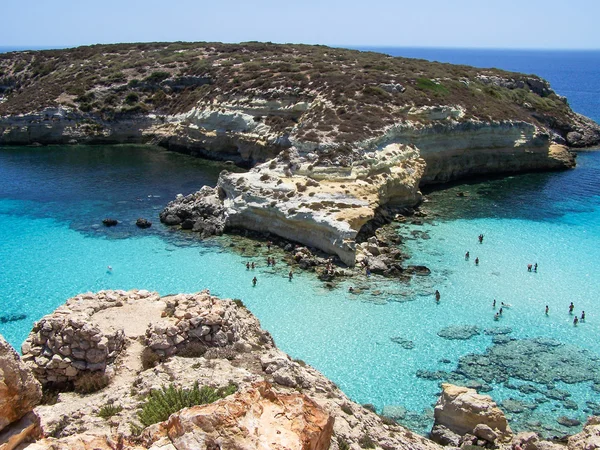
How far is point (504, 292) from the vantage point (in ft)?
120

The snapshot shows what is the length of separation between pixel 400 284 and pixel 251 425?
90.1 ft

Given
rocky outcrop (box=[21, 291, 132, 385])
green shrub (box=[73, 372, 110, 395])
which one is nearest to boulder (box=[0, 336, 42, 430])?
green shrub (box=[73, 372, 110, 395])

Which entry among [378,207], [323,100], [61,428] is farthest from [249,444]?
[323,100]

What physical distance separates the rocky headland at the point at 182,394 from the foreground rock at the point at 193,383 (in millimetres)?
33

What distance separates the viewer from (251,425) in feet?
36.3

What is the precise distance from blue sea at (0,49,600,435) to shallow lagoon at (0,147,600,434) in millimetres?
106

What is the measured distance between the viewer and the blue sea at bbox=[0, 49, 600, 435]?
91.0 feet

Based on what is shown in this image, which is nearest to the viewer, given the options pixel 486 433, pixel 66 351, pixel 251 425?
pixel 251 425

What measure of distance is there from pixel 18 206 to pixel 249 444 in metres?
51.1

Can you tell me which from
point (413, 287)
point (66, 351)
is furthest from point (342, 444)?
point (413, 287)

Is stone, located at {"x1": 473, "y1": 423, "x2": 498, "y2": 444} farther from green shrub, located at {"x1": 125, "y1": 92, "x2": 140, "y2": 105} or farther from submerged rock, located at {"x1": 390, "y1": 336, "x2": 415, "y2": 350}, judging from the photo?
green shrub, located at {"x1": 125, "y1": 92, "x2": 140, "y2": 105}

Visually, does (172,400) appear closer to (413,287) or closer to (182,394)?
(182,394)

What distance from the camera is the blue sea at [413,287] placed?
91.0 ft

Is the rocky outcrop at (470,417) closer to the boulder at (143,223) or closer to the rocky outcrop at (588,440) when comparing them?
the rocky outcrop at (588,440)
